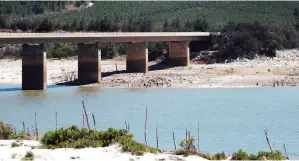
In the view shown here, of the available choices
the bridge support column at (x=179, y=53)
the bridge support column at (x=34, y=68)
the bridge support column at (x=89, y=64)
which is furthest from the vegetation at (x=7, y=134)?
the bridge support column at (x=179, y=53)

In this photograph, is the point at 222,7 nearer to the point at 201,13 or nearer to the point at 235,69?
the point at 201,13

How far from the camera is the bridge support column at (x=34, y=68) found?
183 ft

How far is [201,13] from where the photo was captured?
121750mm

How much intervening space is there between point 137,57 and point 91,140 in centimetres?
4549

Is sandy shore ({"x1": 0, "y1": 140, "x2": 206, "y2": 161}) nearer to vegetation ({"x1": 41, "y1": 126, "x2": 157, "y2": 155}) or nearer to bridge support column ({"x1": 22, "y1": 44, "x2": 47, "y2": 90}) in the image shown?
vegetation ({"x1": 41, "y1": 126, "x2": 157, "y2": 155})

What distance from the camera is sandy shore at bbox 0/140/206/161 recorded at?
19078mm

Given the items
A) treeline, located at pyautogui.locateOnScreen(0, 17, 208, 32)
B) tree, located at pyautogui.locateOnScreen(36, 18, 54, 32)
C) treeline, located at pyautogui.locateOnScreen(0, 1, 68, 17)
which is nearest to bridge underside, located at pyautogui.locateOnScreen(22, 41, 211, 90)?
treeline, located at pyautogui.locateOnScreen(0, 17, 208, 32)

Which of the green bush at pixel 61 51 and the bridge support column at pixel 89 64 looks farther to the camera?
the green bush at pixel 61 51

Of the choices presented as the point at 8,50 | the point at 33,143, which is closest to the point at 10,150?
the point at 33,143

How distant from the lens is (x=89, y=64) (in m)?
60.5

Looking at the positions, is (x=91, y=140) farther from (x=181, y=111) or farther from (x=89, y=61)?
(x=89, y=61)

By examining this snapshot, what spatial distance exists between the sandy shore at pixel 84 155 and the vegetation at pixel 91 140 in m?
0.21

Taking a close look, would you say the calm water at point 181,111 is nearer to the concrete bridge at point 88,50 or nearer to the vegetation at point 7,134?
the concrete bridge at point 88,50

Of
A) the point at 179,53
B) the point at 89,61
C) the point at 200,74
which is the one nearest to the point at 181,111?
the point at 89,61
